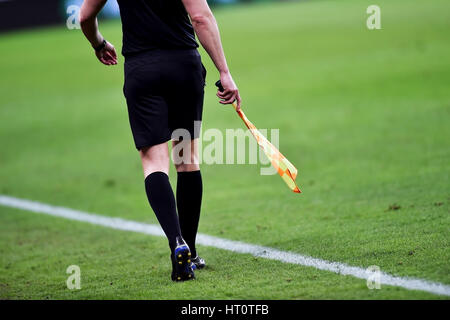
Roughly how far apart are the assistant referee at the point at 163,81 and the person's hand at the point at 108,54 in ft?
1.58

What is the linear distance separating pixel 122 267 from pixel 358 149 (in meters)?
4.80

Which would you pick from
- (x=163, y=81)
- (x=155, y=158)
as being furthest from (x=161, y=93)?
(x=155, y=158)

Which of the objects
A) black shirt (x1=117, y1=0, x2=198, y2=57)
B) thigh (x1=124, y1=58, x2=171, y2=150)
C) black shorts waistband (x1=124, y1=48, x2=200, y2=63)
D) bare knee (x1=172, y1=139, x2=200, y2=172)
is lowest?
bare knee (x1=172, y1=139, x2=200, y2=172)

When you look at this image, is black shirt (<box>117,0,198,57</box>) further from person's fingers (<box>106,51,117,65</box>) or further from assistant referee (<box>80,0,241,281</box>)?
person's fingers (<box>106,51,117,65</box>)

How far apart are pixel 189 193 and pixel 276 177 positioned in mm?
3507

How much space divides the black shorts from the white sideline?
114cm

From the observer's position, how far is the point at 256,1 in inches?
1324

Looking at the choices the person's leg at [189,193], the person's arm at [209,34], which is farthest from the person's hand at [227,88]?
the person's leg at [189,193]

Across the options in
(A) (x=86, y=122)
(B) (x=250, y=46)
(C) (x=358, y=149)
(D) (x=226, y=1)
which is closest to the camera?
(C) (x=358, y=149)

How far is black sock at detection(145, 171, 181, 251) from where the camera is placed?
4.31 meters

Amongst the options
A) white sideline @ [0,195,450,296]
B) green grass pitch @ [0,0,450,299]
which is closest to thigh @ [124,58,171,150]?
green grass pitch @ [0,0,450,299]

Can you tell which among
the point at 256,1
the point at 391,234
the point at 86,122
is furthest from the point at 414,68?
the point at 256,1

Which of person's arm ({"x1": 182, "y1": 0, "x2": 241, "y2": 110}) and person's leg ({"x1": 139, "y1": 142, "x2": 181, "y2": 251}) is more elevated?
person's arm ({"x1": 182, "y1": 0, "x2": 241, "y2": 110})

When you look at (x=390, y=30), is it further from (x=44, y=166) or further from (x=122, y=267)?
(x=122, y=267)
